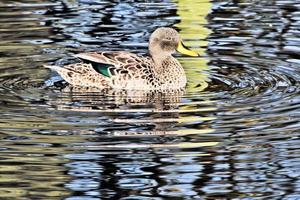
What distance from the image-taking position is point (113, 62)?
12.0 meters

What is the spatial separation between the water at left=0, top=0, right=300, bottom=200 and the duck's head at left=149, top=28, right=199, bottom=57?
34 centimetres

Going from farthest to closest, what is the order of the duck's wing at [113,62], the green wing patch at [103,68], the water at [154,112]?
the green wing patch at [103,68]
the duck's wing at [113,62]
the water at [154,112]

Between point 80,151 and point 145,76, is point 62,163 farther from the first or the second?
point 145,76

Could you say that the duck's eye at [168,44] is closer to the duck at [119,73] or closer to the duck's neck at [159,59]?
the duck's neck at [159,59]

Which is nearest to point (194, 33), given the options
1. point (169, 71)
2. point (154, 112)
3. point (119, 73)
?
point (169, 71)

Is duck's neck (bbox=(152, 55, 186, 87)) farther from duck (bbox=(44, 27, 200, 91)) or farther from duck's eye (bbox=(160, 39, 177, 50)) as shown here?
duck's eye (bbox=(160, 39, 177, 50))

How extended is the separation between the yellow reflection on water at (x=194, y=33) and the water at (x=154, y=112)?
0.02 m

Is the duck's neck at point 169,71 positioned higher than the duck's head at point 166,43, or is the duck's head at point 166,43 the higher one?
the duck's head at point 166,43

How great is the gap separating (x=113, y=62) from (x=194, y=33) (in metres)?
1.87

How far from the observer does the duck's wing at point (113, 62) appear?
11.9 m

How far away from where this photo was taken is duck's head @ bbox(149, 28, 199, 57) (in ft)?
40.5

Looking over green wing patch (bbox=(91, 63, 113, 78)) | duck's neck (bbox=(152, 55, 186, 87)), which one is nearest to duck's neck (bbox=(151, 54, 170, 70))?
duck's neck (bbox=(152, 55, 186, 87))

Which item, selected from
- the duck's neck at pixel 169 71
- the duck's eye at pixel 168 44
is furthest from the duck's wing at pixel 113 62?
the duck's eye at pixel 168 44

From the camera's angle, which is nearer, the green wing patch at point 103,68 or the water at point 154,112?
the water at point 154,112
